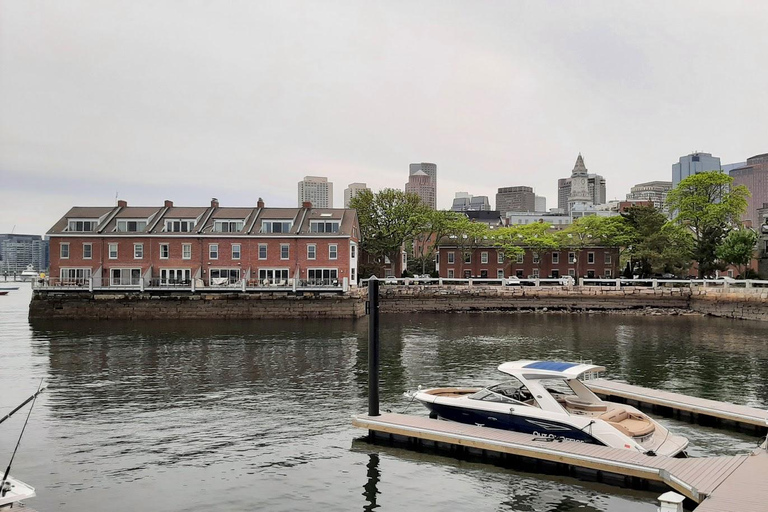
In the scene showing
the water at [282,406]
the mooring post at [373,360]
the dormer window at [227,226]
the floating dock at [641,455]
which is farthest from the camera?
the dormer window at [227,226]

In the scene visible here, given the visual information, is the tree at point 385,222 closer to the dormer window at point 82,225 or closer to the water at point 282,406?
the dormer window at point 82,225

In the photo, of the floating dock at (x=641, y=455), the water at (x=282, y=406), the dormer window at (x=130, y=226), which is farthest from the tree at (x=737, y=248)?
the dormer window at (x=130, y=226)

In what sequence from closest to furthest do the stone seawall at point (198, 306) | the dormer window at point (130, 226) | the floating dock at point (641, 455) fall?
the floating dock at point (641, 455) → the stone seawall at point (198, 306) → the dormer window at point (130, 226)

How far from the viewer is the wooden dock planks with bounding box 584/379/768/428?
70.3 feet

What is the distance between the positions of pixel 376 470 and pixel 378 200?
2891 inches

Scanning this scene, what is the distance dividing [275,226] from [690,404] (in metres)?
54.0

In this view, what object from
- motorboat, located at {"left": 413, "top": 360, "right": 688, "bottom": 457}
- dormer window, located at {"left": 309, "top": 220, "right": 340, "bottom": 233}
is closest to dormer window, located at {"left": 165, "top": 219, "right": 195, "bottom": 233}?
dormer window, located at {"left": 309, "top": 220, "right": 340, "bottom": 233}

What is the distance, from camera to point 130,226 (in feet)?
236

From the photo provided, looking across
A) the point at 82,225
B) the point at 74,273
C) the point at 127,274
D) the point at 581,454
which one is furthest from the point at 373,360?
the point at 82,225

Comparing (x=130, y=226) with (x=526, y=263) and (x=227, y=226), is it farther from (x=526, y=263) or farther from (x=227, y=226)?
(x=526, y=263)

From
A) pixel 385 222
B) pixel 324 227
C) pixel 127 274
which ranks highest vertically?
pixel 385 222

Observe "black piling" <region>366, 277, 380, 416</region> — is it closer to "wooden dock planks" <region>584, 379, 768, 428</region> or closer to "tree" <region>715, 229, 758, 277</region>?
"wooden dock planks" <region>584, 379, 768, 428</region>

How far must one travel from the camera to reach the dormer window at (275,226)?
70812 mm

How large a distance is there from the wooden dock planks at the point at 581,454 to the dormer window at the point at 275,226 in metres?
51.7
